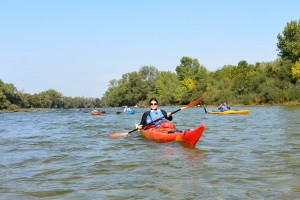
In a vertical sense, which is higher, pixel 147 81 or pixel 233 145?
pixel 147 81

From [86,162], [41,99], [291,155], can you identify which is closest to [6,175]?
[86,162]

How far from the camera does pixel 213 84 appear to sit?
253 feet

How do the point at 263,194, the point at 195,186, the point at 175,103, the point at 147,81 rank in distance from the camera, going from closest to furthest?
the point at 263,194 < the point at 195,186 < the point at 175,103 < the point at 147,81

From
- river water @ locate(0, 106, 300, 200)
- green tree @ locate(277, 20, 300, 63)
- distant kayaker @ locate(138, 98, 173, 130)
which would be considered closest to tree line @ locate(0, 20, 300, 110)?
green tree @ locate(277, 20, 300, 63)

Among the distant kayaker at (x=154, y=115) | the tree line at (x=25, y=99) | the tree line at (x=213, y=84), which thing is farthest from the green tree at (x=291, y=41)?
the tree line at (x=25, y=99)

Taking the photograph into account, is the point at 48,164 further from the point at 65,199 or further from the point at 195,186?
the point at 195,186

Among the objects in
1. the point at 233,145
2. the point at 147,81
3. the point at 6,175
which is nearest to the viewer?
the point at 6,175

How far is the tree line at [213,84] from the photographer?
53.7m

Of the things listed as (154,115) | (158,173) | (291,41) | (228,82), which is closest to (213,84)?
(228,82)

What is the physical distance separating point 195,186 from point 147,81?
347 feet

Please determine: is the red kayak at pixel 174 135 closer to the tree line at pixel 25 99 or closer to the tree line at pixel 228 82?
the tree line at pixel 228 82

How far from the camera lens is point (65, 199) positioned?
4434 millimetres

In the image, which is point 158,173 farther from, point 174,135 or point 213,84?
point 213,84

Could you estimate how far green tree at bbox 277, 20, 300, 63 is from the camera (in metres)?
53.9
